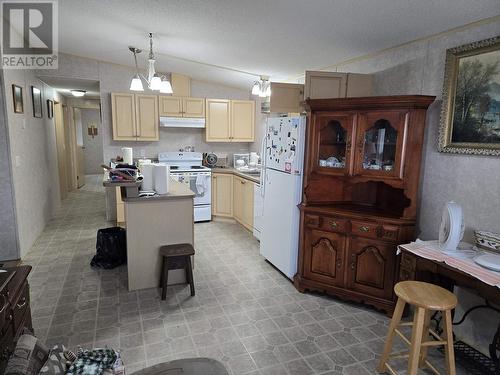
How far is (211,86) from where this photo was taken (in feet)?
18.7

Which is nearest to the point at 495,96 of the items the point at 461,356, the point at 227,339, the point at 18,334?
the point at 461,356

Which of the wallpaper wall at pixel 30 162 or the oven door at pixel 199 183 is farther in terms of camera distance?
the oven door at pixel 199 183

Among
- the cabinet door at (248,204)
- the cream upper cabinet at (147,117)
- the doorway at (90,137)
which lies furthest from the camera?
the doorway at (90,137)

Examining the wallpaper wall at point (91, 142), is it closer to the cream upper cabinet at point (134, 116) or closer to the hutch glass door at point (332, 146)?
the cream upper cabinet at point (134, 116)

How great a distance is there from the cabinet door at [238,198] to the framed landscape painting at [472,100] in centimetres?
314

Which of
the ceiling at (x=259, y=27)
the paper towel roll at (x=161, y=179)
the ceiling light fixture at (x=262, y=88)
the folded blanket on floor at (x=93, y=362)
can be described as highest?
the ceiling at (x=259, y=27)

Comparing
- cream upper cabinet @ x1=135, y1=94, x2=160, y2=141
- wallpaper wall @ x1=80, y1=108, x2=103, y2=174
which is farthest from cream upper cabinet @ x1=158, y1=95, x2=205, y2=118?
wallpaper wall @ x1=80, y1=108, x2=103, y2=174

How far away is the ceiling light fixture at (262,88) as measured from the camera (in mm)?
4188

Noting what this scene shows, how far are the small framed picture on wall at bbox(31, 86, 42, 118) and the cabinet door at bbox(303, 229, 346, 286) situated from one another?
4.27 meters

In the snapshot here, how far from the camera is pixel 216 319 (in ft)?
8.54

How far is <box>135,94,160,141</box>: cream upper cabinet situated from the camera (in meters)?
5.08

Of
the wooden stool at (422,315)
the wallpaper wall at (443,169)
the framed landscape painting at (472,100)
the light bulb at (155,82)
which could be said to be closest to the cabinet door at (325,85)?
the wallpaper wall at (443,169)

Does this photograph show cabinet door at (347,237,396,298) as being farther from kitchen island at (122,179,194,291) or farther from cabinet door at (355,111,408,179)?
kitchen island at (122,179,194,291)

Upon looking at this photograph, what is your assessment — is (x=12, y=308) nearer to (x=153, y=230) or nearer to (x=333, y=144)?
(x=153, y=230)
